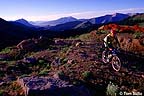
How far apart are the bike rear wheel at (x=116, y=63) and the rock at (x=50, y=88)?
3.92 metres

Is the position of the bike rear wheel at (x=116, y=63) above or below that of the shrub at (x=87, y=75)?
above

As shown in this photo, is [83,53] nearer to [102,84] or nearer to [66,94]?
[102,84]

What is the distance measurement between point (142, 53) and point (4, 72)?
41.5 feet

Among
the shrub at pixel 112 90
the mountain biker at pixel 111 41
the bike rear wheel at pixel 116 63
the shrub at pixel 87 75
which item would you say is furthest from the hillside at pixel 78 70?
the mountain biker at pixel 111 41

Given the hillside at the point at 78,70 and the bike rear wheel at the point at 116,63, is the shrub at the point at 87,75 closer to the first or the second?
the hillside at the point at 78,70

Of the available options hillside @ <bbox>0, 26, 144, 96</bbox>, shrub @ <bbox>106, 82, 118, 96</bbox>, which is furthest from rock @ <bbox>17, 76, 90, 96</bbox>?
→ shrub @ <bbox>106, 82, 118, 96</bbox>

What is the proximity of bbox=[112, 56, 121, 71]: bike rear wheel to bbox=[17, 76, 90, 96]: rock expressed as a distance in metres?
3.92

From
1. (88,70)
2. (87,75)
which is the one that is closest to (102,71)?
(88,70)

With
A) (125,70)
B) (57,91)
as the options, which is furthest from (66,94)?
(125,70)

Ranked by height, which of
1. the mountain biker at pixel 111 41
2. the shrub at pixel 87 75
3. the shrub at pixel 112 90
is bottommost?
the shrub at pixel 112 90

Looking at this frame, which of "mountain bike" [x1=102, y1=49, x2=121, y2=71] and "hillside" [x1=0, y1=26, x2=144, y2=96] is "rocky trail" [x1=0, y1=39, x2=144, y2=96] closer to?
"hillside" [x1=0, y1=26, x2=144, y2=96]

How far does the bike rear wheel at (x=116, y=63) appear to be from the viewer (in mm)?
21234

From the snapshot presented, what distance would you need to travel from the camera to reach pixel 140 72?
71.8 ft

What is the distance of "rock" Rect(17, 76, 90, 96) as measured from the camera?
17.0 metres
